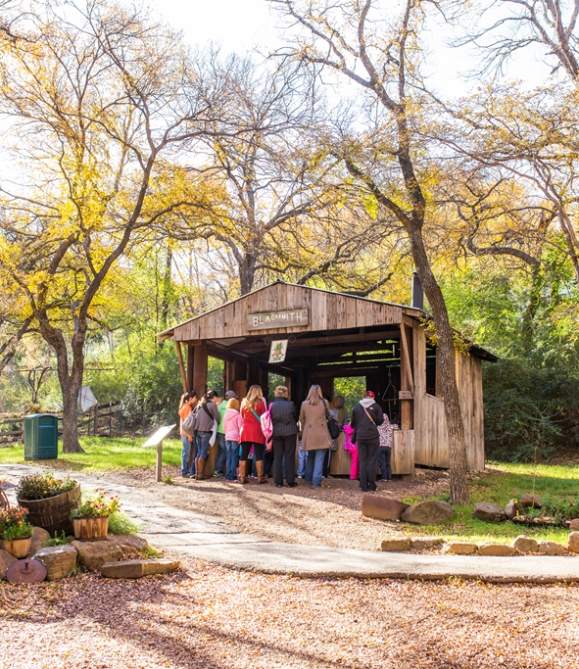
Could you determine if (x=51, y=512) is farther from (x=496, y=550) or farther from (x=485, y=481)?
(x=485, y=481)

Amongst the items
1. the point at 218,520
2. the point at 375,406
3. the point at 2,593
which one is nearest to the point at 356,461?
the point at 375,406

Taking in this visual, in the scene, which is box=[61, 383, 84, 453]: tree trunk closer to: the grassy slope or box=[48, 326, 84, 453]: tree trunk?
box=[48, 326, 84, 453]: tree trunk

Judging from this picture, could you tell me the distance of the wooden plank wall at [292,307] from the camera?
14578 millimetres

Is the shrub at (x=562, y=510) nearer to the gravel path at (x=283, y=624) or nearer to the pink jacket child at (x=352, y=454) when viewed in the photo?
the gravel path at (x=283, y=624)

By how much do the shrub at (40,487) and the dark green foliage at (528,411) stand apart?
15849mm

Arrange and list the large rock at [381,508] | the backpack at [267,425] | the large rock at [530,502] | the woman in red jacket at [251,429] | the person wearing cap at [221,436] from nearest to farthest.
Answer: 1. the large rock at [381,508]
2. the large rock at [530,502]
3. the backpack at [267,425]
4. the woman in red jacket at [251,429]
5. the person wearing cap at [221,436]

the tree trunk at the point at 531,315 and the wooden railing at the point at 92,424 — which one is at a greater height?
the tree trunk at the point at 531,315

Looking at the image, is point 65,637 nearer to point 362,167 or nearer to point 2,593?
point 2,593

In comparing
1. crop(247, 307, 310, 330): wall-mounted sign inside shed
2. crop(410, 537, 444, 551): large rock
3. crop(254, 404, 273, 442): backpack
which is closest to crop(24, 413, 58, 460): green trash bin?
crop(247, 307, 310, 330): wall-mounted sign inside shed

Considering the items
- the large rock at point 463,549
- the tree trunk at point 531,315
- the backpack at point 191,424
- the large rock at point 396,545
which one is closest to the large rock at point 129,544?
the large rock at point 396,545

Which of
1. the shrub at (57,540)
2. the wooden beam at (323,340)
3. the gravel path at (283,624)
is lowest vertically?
the gravel path at (283,624)

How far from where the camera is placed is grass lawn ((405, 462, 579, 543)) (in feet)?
29.7

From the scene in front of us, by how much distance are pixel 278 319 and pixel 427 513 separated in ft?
A: 21.3

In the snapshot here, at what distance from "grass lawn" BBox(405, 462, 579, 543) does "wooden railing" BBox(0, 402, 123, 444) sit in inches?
584
